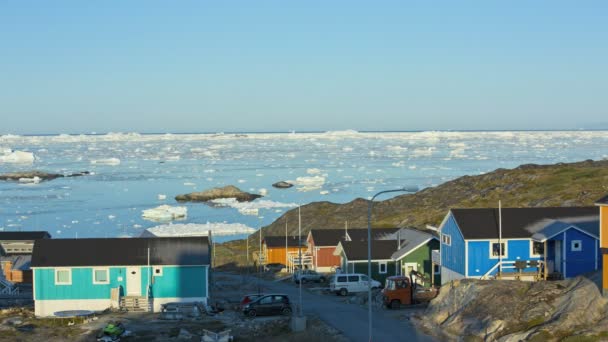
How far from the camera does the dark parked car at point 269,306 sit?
3111 cm

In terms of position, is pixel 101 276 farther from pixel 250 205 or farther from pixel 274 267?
pixel 250 205

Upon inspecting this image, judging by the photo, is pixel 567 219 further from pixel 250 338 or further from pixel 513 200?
pixel 513 200

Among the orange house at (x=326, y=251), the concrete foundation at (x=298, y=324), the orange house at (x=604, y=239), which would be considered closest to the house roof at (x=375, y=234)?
the orange house at (x=326, y=251)

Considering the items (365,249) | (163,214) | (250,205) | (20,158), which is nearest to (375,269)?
(365,249)

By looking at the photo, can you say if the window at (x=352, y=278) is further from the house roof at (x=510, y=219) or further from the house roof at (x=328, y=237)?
the house roof at (x=328, y=237)

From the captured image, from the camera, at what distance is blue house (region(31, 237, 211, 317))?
33.1 metres

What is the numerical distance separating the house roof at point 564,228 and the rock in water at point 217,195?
71334 mm

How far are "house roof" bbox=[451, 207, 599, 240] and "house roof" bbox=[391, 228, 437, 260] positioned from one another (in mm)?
5224

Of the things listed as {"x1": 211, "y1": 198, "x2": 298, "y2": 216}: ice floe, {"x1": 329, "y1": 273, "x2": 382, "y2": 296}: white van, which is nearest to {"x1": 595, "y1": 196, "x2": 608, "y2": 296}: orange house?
{"x1": 329, "y1": 273, "x2": 382, "y2": 296}: white van

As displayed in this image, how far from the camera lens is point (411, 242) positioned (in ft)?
129

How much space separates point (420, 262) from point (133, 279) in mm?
13923

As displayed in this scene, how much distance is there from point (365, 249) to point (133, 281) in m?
12.6

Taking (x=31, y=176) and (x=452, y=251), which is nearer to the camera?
(x=452, y=251)

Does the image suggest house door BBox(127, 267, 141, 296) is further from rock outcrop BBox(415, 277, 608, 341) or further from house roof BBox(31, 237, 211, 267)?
rock outcrop BBox(415, 277, 608, 341)
